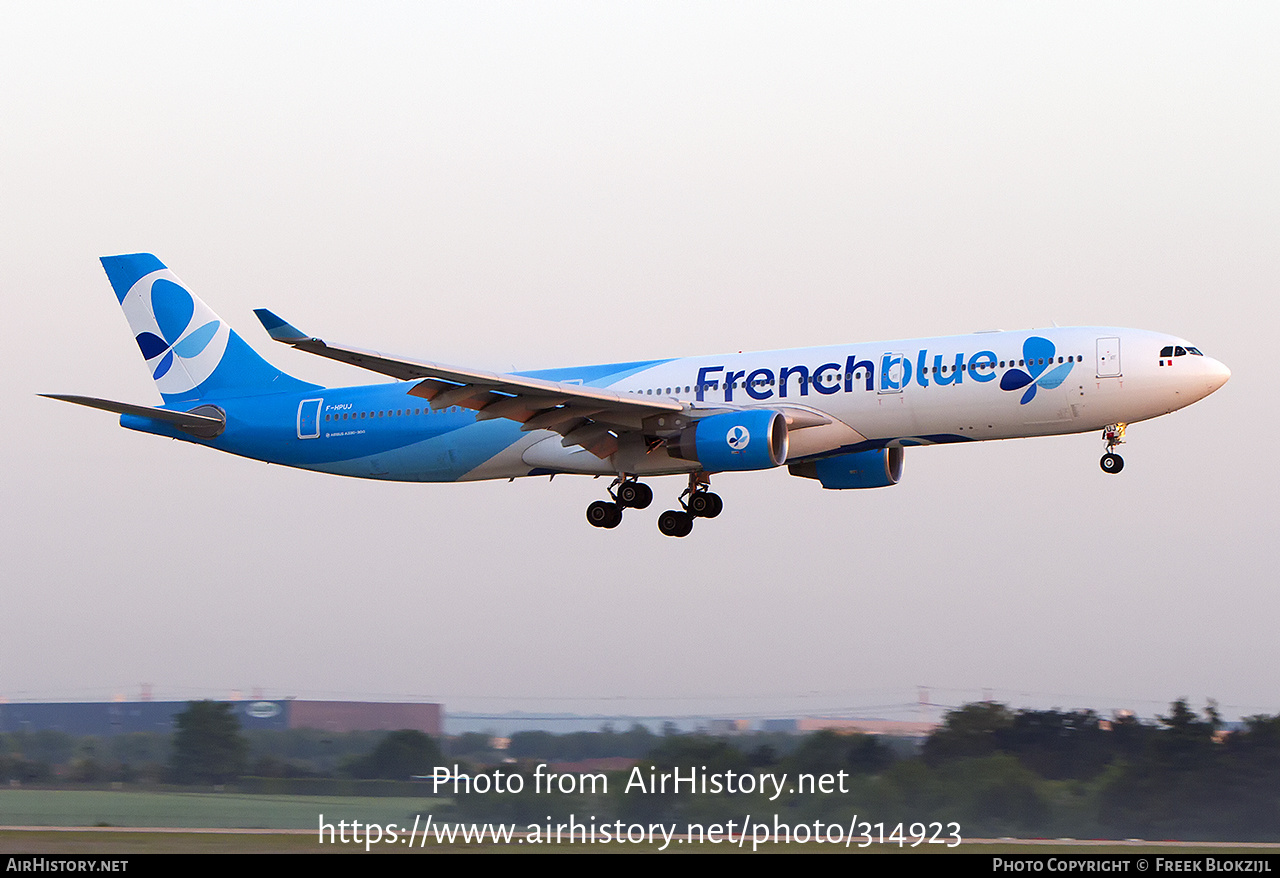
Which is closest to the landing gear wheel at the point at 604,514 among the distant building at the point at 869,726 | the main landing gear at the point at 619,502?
the main landing gear at the point at 619,502

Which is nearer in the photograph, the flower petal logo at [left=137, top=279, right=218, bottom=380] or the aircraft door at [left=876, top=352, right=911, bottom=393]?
the aircraft door at [left=876, top=352, right=911, bottom=393]

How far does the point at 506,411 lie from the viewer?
3731 cm

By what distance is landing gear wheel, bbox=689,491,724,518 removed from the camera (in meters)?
40.5

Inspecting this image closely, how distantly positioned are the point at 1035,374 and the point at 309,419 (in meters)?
18.6

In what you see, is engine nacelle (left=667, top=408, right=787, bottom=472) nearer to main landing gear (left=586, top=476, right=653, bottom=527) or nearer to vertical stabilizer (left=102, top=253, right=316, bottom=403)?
main landing gear (left=586, top=476, right=653, bottom=527)

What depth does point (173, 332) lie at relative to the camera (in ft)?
149

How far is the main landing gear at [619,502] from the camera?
40188mm

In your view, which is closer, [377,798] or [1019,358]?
[377,798]

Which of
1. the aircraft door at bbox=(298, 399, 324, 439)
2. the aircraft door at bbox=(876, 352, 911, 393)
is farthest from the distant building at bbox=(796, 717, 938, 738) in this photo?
the aircraft door at bbox=(298, 399, 324, 439)

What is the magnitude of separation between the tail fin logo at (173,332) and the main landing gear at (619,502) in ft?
38.6

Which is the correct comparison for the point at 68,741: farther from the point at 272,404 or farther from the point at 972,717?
the point at 972,717

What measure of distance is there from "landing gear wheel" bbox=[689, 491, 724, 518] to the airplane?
6 cm

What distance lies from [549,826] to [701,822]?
2718 millimetres
